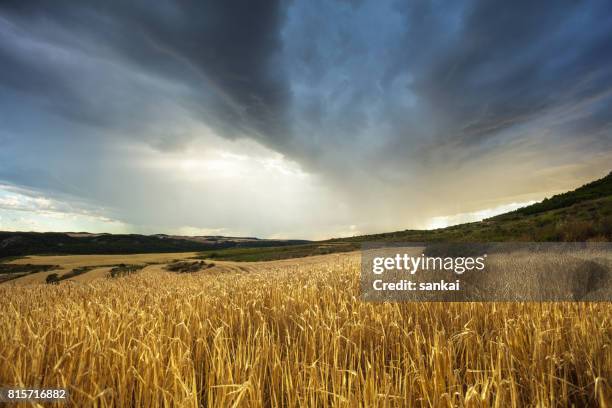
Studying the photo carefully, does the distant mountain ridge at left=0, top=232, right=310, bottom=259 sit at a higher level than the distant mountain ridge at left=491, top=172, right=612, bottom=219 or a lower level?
lower

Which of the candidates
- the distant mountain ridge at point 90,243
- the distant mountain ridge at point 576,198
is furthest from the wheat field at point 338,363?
the distant mountain ridge at point 90,243

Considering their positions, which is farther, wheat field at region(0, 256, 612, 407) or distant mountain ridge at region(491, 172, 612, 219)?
distant mountain ridge at region(491, 172, 612, 219)

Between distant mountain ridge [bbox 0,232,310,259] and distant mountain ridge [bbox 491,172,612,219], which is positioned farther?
distant mountain ridge [bbox 0,232,310,259]

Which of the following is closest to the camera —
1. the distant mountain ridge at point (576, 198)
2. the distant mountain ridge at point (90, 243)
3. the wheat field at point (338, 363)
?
the wheat field at point (338, 363)

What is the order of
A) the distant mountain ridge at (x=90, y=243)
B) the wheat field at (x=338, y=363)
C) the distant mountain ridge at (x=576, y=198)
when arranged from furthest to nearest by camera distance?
1. the distant mountain ridge at (x=90, y=243)
2. the distant mountain ridge at (x=576, y=198)
3. the wheat field at (x=338, y=363)

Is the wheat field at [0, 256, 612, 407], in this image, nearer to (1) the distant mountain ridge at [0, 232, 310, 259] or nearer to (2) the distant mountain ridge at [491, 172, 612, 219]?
(2) the distant mountain ridge at [491, 172, 612, 219]

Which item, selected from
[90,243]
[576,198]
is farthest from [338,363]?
[90,243]

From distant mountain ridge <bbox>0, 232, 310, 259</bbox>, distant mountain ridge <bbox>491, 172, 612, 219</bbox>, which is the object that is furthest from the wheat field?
distant mountain ridge <bbox>0, 232, 310, 259</bbox>

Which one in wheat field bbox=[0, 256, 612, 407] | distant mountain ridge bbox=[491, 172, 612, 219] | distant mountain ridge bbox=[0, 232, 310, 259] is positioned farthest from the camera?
distant mountain ridge bbox=[0, 232, 310, 259]

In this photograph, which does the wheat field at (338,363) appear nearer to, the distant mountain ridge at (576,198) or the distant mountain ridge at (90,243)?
the distant mountain ridge at (576,198)

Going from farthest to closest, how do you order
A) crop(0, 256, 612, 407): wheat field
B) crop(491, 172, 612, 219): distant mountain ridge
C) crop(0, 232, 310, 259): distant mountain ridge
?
crop(0, 232, 310, 259): distant mountain ridge, crop(491, 172, 612, 219): distant mountain ridge, crop(0, 256, 612, 407): wheat field

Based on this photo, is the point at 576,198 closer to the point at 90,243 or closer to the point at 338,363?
the point at 338,363

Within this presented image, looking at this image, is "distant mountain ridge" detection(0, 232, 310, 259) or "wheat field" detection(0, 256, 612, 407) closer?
"wheat field" detection(0, 256, 612, 407)

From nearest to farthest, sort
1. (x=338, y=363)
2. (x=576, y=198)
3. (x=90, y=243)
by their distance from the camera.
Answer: (x=338, y=363)
(x=576, y=198)
(x=90, y=243)
